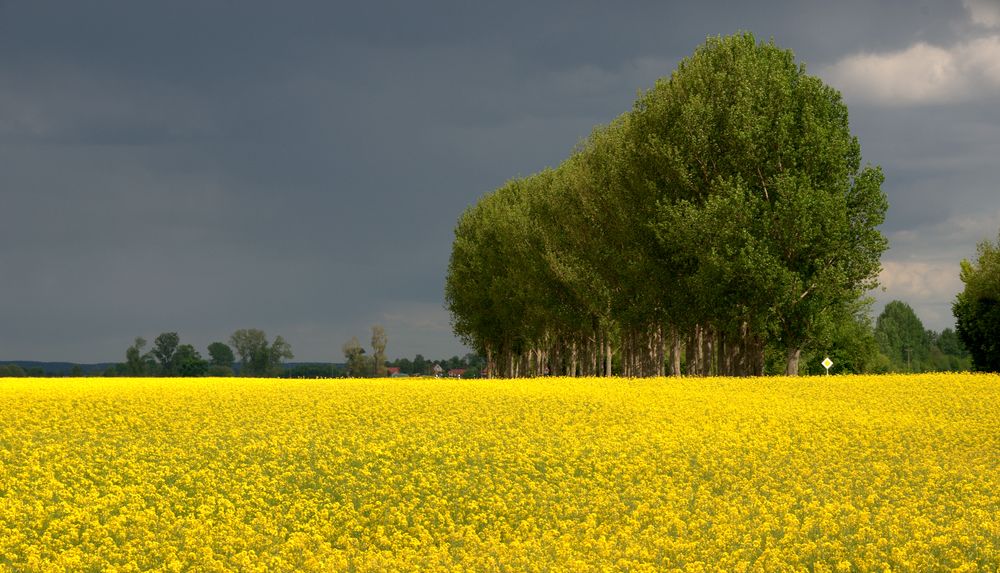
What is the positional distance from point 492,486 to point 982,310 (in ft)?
230

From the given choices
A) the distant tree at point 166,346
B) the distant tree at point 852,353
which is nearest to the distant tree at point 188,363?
the distant tree at point 166,346

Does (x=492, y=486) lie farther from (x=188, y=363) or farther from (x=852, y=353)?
(x=188, y=363)

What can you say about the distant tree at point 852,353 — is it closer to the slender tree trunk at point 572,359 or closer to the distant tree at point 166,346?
the slender tree trunk at point 572,359

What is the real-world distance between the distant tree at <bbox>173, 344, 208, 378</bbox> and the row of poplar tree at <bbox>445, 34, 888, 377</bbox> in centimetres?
7473

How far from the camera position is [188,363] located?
140500mm

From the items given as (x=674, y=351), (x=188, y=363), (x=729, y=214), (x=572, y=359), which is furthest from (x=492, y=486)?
(x=188, y=363)

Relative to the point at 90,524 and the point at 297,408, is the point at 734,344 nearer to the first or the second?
the point at 297,408

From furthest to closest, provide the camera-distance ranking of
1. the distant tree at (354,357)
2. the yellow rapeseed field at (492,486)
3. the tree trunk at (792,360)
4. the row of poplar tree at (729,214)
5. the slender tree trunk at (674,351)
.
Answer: the distant tree at (354,357)
the slender tree trunk at (674,351)
the tree trunk at (792,360)
the row of poplar tree at (729,214)
the yellow rapeseed field at (492,486)

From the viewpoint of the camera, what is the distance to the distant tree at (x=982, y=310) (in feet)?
245

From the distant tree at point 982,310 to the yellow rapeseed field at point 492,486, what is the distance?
49.4 metres

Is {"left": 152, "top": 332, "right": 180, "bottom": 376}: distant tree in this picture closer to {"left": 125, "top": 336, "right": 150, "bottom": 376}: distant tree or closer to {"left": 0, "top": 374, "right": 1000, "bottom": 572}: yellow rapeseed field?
{"left": 125, "top": 336, "right": 150, "bottom": 376}: distant tree

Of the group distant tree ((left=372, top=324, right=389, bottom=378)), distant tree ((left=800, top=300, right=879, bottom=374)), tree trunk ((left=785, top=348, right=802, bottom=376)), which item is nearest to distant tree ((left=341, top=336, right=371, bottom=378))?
distant tree ((left=372, top=324, right=389, bottom=378))

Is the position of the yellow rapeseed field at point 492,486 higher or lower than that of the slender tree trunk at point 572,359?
lower

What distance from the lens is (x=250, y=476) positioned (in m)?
19.7
